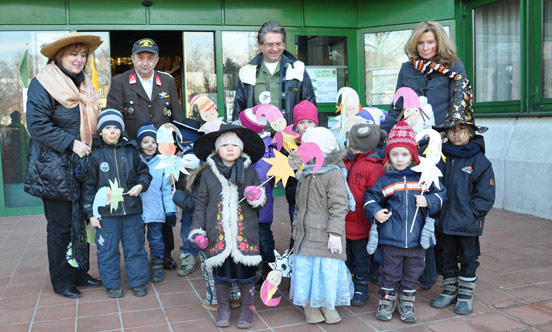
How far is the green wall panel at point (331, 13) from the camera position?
27.0ft

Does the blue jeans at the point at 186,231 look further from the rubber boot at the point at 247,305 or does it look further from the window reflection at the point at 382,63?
the window reflection at the point at 382,63

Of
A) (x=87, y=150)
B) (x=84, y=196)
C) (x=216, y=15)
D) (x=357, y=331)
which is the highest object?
(x=216, y=15)

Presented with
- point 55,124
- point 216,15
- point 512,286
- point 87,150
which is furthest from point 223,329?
point 216,15

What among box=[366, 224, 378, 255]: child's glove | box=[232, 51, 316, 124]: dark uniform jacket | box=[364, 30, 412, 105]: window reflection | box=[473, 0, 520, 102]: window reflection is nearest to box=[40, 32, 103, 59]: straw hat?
box=[232, 51, 316, 124]: dark uniform jacket

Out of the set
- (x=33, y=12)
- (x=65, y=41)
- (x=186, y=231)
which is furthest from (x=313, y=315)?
(x=33, y=12)

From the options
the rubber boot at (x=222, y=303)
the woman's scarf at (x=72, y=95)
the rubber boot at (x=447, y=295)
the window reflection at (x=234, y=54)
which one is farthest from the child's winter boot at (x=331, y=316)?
the window reflection at (x=234, y=54)

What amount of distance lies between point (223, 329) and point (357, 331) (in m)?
0.90

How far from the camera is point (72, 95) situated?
3908mm

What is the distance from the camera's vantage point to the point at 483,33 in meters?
7.75

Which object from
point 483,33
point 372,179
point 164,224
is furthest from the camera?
point 483,33

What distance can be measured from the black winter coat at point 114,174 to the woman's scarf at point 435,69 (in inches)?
95.9

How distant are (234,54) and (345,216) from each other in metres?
5.22

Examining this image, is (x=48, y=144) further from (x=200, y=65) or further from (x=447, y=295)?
(x=200, y=65)

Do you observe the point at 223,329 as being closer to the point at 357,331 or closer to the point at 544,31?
the point at 357,331
